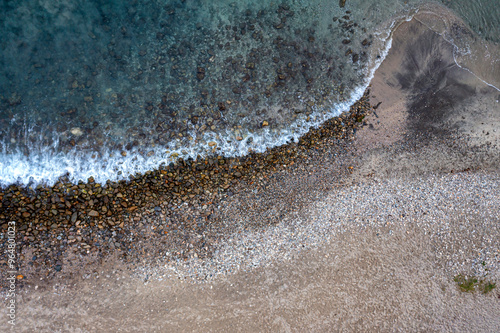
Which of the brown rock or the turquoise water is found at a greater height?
the turquoise water

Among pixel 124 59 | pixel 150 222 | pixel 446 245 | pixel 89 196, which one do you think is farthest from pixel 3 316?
pixel 446 245

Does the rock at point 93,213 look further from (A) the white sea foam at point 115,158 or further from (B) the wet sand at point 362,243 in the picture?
(B) the wet sand at point 362,243

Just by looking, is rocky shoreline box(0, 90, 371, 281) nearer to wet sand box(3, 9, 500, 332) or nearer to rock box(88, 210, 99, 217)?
rock box(88, 210, 99, 217)

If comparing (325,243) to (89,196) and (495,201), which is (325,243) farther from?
(89,196)

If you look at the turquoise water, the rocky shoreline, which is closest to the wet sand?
the rocky shoreline

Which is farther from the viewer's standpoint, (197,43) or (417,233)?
(197,43)

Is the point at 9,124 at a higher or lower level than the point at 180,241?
higher

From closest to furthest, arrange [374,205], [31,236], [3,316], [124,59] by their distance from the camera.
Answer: [3,316] < [31,236] < [374,205] < [124,59]
